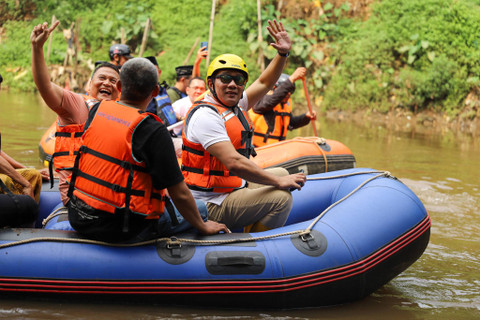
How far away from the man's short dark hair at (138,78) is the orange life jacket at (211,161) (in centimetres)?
56

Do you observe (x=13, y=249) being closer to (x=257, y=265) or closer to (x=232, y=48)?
(x=257, y=265)

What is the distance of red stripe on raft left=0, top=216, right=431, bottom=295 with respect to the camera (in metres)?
3.21

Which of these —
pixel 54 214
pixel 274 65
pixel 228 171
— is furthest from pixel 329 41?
pixel 54 214

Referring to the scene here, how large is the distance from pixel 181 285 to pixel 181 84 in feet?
13.5


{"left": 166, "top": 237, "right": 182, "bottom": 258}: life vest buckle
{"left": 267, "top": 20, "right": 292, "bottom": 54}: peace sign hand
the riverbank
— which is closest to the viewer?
{"left": 166, "top": 237, "right": 182, "bottom": 258}: life vest buckle

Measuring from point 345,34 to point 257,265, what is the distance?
499 inches

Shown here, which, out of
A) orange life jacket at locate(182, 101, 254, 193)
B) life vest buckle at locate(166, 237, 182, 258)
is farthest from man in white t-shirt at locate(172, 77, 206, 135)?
life vest buckle at locate(166, 237, 182, 258)

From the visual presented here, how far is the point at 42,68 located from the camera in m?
3.27

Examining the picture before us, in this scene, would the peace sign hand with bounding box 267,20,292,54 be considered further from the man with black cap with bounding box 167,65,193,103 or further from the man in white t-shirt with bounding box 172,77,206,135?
the man with black cap with bounding box 167,65,193,103

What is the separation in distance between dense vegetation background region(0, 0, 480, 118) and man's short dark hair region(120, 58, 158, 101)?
1077 centimetres

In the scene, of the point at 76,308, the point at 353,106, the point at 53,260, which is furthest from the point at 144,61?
the point at 353,106

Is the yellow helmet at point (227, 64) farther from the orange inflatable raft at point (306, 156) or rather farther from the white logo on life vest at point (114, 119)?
the orange inflatable raft at point (306, 156)

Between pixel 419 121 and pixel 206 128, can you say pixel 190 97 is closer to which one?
pixel 206 128

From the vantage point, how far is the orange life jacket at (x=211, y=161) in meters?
3.53
